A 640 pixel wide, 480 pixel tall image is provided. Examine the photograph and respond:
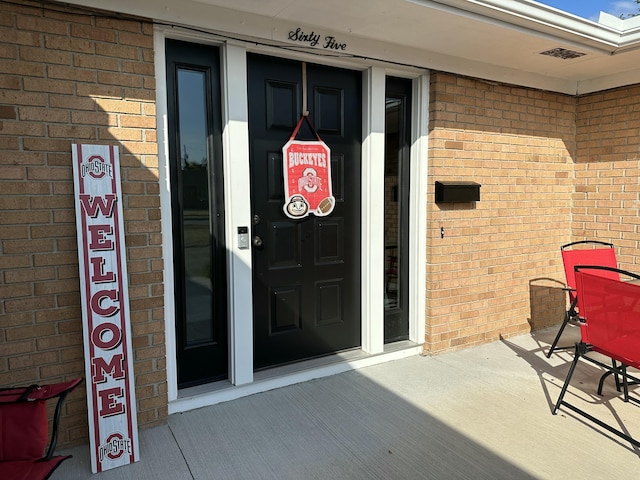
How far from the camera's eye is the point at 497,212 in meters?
4.16

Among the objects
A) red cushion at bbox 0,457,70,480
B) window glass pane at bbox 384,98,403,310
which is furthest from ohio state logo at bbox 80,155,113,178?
window glass pane at bbox 384,98,403,310

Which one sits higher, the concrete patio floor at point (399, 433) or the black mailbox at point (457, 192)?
the black mailbox at point (457, 192)

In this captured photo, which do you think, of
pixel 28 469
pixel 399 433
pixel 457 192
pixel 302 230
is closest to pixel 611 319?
pixel 399 433

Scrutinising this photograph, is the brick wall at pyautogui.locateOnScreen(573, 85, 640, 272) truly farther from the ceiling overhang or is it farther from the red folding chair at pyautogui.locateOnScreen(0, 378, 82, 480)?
the red folding chair at pyautogui.locateOnScreen(0, 378, 82, 480)

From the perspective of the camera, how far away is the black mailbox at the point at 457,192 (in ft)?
12.2

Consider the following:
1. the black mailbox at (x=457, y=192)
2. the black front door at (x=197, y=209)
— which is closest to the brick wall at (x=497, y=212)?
the black mailbox at (x=457, y=192)

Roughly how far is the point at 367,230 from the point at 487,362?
1.52 m

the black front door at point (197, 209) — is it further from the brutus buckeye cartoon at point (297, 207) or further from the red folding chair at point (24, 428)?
the red folding chair at point (24, 428)

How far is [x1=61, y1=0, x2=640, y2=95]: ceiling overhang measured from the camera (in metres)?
2.64

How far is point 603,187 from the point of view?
14.9ft

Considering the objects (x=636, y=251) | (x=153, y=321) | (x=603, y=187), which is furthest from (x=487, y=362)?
(x=153, y=321)

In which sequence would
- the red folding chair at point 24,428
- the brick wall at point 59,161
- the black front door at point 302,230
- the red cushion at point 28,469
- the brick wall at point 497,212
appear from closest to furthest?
the red cushion at point 28,469, the red folding chair at point 24,428, the brick wall at point 59,161, the black front door at point 302,230, the brick wall at point 497,212

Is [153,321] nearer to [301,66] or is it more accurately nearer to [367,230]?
[367,230]

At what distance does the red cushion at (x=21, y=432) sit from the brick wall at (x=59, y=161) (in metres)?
0.58
